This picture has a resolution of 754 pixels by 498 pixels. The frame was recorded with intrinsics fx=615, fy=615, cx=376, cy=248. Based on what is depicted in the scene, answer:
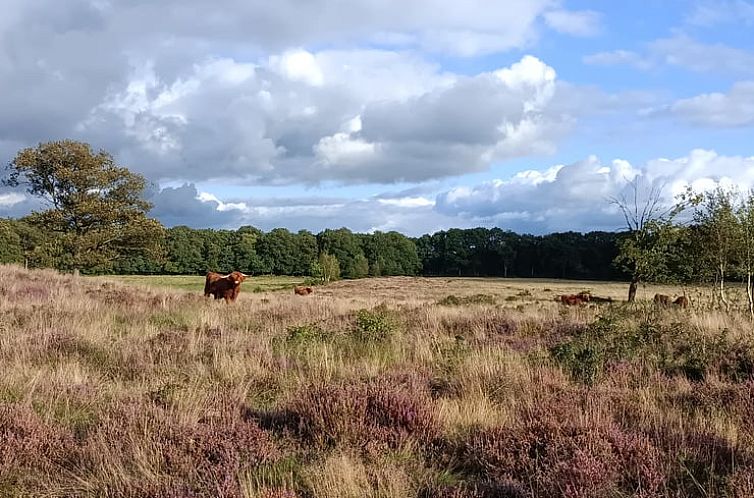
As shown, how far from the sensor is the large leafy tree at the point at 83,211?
4403 cm

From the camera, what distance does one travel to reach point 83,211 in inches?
1742

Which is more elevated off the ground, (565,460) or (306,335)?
(306,335)

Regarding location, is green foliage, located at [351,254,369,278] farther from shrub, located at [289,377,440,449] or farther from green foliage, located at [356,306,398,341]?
shrub, located at [289,377,440,449]

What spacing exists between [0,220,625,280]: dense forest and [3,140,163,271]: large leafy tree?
155 ft

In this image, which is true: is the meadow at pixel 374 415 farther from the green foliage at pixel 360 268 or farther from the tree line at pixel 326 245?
the green foliage at pixel 360 268

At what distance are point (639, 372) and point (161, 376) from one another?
5.61 metres

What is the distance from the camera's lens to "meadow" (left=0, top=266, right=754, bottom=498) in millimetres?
3977

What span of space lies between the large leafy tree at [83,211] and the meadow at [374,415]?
125 ft

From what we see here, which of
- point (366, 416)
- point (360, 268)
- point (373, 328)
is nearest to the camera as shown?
point (366, 416)

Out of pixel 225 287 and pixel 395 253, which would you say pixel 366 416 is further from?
pixel 395 253

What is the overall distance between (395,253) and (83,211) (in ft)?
264

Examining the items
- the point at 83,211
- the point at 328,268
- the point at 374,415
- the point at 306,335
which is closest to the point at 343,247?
the point at 328,268

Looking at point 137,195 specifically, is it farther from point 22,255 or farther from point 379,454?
point 379,454

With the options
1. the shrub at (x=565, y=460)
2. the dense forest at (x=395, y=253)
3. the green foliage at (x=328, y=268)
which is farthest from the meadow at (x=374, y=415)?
the dense forest at (x=395, y=253)
